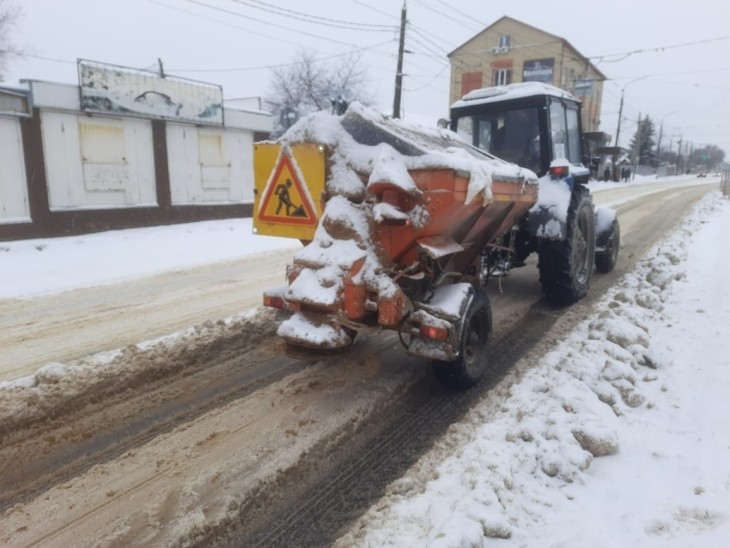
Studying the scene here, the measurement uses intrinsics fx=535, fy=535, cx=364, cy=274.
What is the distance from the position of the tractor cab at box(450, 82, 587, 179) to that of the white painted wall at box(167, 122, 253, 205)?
402 inches

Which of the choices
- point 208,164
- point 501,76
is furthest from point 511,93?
point 501,76

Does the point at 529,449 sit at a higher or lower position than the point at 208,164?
lower

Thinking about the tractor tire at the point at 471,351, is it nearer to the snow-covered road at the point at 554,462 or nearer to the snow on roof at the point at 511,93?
the snow-covered road at the point at 554,462

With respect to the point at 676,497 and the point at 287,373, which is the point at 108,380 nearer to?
the point at 287,373

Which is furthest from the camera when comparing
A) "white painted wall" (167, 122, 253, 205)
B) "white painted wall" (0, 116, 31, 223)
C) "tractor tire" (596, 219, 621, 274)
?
"white painted wall" (167, 122, 253, 205)

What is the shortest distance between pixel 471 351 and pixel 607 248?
197 inches

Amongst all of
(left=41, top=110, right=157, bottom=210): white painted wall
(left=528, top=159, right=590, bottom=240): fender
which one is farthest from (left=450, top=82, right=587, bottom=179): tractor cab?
(left=41, top=110, right=157, bottom=210): white painted wall

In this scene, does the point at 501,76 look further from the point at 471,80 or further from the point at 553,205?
the point at 553,205

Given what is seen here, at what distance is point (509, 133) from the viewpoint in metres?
6.86

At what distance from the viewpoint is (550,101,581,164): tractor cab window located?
6.62 meters

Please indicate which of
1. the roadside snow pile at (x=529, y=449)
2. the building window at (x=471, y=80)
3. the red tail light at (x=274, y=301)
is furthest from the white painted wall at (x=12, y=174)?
the building window at (x=471, y=80)

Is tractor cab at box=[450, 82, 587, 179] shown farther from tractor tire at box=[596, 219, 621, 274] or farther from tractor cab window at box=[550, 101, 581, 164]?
tractor tire at box=[596, 219, 621, 274]

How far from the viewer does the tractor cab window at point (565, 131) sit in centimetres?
662

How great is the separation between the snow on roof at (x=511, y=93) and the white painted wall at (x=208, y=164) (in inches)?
405
